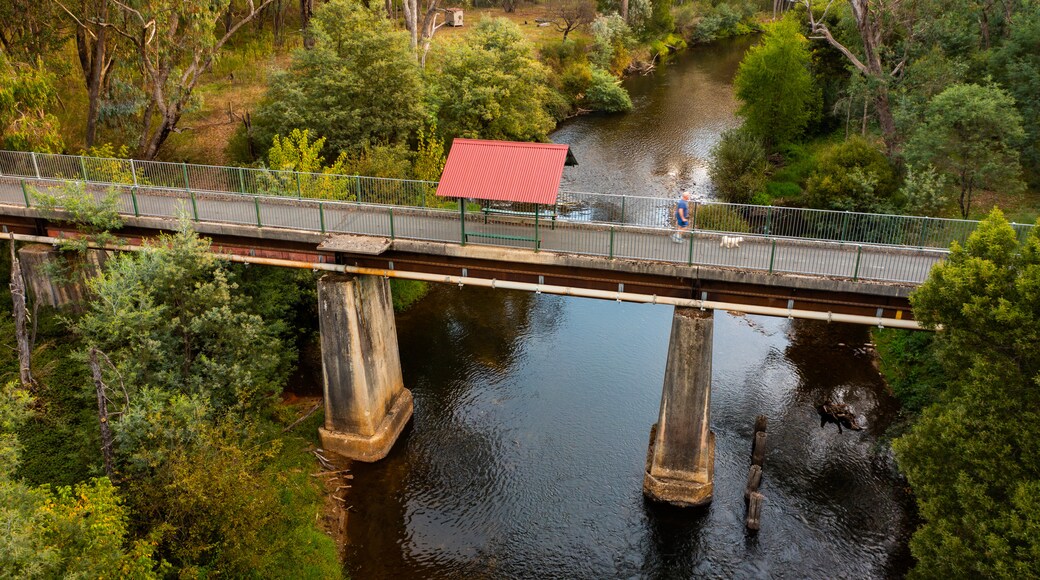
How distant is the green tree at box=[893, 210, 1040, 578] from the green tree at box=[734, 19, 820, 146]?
39518 mm

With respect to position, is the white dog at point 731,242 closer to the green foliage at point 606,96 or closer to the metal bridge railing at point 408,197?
the metal bridge railing at point 408,197

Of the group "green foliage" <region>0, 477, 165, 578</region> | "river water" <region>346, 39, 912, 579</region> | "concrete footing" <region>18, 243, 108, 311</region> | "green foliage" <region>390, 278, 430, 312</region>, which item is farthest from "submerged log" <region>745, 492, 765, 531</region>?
"concrete footing" <region>18, 243, 108, 311</region>

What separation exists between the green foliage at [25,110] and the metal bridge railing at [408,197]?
16.8ft

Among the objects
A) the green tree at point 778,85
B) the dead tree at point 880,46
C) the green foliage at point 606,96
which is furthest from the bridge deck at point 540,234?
the green foliage at point 606,96

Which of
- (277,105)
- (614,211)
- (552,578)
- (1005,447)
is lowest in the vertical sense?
(552,578)

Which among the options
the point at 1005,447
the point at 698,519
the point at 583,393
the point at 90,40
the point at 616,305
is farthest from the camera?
the point at 90,40

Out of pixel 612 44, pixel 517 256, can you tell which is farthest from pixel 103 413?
pixel 612 44

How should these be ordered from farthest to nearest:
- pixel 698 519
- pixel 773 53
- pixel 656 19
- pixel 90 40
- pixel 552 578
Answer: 1. pixel 656 19
2. pixel 773 53
3. pixel 90 40
4. pixel 698 519
5. pixel 552 578

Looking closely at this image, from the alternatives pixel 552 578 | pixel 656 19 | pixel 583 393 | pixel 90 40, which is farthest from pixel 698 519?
pixel 656 19

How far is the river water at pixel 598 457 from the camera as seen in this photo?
25.1 meters

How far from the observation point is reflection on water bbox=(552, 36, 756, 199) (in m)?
58.3

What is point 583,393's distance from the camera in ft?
110

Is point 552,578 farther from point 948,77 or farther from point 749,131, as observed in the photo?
point 749,131

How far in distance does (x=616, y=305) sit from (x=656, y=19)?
241ft
